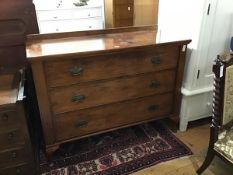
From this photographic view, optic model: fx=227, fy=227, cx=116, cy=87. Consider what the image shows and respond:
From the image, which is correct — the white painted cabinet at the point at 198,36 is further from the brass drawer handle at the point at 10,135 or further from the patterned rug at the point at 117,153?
the brass drawer handle at the point at 10,135

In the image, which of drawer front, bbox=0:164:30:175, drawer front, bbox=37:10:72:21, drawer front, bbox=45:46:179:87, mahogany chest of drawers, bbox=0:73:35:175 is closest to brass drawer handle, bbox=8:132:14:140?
mahogany chest of drawers, bbox=0:73:35:175

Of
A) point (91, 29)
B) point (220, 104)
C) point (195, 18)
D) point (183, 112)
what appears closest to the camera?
point (220, 104)

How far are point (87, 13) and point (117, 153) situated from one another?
109 cm

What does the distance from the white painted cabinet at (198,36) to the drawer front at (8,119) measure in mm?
1268

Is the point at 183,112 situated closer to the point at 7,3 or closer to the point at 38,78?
the point at 38,78

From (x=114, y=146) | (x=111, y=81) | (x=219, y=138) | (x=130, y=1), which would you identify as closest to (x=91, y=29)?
(x=130, y=1)

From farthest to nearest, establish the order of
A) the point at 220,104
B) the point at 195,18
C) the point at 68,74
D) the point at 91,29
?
1. the point at 91,29
2. the point at 195,18
3. the point at 68,74
4. the point at 220,104

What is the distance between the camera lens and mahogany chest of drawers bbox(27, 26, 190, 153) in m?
1.41

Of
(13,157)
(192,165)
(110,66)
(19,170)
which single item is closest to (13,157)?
(13,157)

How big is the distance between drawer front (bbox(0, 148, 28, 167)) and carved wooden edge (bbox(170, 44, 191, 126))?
1.19 meters

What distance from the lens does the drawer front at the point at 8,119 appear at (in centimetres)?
130

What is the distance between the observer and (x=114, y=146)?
185 cm

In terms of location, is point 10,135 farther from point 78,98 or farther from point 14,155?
point 78,98

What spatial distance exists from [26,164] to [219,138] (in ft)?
4.04
